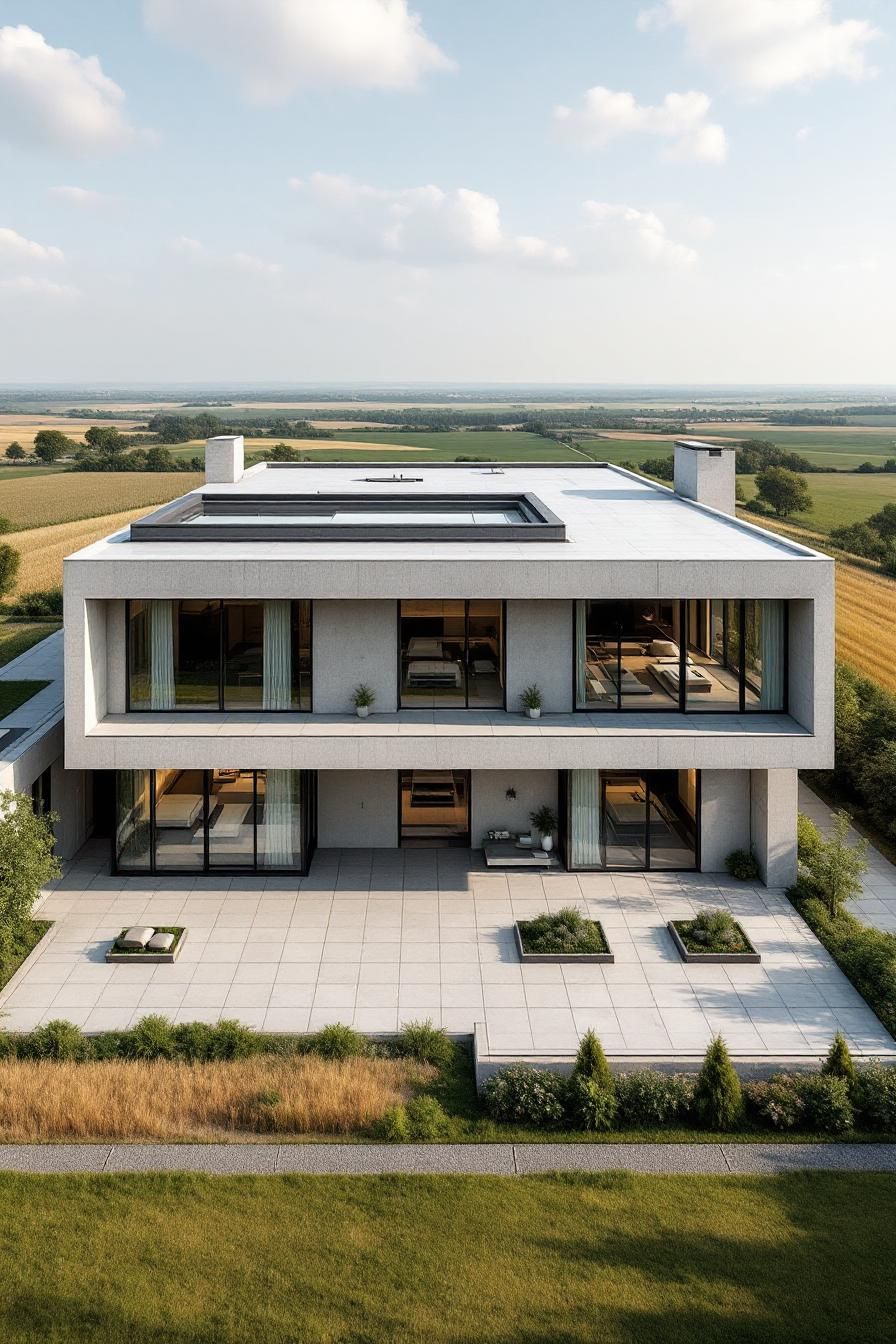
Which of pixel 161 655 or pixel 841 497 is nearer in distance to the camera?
pixel 161 655

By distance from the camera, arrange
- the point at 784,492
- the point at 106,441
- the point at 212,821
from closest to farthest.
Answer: the point at 212,821 < the point at 784,492 < the point at 106,441

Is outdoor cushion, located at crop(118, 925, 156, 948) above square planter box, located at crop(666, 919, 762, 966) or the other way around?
above

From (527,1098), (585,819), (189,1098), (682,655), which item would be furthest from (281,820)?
Result: (527,1098)

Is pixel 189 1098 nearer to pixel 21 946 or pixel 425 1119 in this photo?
pixel 425 1119

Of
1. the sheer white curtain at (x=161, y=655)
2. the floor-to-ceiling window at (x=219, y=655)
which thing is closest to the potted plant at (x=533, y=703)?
the floor-to-ceiling window at (x=219, y=655)

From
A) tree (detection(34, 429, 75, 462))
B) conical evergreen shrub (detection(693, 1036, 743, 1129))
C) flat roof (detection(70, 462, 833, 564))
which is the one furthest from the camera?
tree (detection(34, 429, 75, 462))

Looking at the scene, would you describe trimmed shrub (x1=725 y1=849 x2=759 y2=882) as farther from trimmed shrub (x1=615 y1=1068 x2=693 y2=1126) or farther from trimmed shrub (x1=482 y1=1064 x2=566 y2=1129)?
trimmed shrub (x1=482 y1=1064 x2=566 y2=1129)

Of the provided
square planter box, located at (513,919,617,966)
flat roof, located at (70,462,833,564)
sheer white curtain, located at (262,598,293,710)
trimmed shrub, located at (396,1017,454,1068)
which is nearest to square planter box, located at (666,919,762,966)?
square planter box, located at (513,919,617,966)
